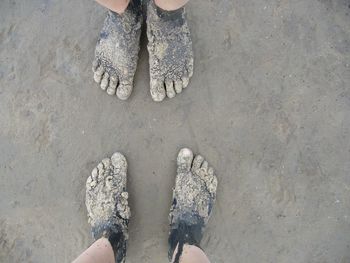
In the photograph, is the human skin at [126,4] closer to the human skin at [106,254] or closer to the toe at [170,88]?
the toe at [170,88]

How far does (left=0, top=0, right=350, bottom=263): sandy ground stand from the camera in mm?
2029

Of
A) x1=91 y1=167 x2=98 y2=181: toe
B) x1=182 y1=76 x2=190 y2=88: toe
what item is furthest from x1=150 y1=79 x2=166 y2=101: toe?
x1=91 y1=167 x2=98 y2=181: toe

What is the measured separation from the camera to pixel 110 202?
196 cm

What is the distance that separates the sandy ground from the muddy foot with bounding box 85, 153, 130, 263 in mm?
66

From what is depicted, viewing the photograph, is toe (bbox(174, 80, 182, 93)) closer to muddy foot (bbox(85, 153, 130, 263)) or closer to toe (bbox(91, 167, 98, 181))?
muddy foot (bbox(85, 153, 130, 263))

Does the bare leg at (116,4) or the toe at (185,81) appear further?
the toe at (185,81)

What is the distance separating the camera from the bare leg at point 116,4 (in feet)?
5.34

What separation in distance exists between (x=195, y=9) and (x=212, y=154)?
2.36ft

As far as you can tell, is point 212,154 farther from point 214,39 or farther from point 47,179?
point 47,179

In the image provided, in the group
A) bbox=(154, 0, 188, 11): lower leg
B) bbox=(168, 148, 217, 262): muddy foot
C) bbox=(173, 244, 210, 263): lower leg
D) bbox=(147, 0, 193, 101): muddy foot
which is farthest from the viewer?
bbox=(168, 148, 217, 262): muddy foot

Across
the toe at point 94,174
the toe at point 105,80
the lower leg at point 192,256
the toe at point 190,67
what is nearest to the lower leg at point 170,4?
the toe at point 190,67

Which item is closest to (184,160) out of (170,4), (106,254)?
(106,254)

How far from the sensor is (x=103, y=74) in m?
2.02

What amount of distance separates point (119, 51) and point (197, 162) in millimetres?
639
